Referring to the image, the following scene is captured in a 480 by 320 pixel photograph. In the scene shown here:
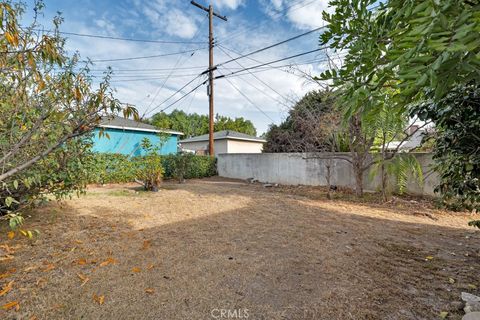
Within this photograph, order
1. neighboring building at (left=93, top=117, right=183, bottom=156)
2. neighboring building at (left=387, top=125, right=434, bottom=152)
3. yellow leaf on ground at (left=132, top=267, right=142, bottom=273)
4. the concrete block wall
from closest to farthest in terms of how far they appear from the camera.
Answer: yellow leaf on ground at (left=132, top=267, right=142, bottom=273) < neighboring building at (left=387, top=125, right=434, bottom=152) < the concrete block wall < neighboring building at (left=93, top=117, right=183, bottom=156)

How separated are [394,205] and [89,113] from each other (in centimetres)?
671

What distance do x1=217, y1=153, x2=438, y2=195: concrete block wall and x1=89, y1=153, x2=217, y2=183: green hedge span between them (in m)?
1.08

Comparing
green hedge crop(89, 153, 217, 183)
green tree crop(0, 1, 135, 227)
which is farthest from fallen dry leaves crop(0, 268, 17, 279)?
green hedge crop(89, 153, 217, 183)

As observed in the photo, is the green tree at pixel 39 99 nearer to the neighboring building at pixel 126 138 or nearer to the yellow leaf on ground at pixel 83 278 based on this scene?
the yellow leaf on ground at pixel 83 278

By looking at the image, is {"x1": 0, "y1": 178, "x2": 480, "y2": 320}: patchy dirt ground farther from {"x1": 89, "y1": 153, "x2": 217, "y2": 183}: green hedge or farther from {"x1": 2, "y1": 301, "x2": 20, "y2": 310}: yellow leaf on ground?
{"x1": 89, "y1": 153, "x2": 217, "y2": 183}: green hedge

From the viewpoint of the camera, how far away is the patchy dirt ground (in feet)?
6.28

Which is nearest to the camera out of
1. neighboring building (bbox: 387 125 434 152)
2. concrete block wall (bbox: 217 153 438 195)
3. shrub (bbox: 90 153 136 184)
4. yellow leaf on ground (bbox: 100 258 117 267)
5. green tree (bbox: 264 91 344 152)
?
yellow leaf on ground (bbox: 100 258 117 267)

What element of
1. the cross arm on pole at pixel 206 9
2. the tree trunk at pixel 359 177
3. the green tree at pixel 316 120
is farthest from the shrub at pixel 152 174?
the cross arm on pole at pixel 206 9

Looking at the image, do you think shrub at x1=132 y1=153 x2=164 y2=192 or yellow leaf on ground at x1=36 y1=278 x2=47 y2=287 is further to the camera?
shrub at x1=132 y1=153 x2=164 y2=192

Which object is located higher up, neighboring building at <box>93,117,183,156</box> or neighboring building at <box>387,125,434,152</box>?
neighboring building at <box>93,117,183,156</box>

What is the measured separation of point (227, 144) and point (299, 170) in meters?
9.97

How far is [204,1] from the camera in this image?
12281mm

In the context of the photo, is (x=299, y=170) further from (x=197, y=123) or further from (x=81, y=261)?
(x=197, y=123)

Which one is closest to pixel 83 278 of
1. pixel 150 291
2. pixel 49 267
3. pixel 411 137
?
pixel 49 267
